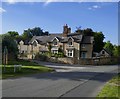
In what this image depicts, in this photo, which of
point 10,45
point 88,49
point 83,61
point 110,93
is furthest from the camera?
point 88,49

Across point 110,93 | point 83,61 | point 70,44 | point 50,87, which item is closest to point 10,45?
point 83,61

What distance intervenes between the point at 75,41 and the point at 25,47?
88.2ft

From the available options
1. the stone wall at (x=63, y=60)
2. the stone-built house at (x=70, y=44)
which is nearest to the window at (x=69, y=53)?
the stone-built house at (x=70, y=44)

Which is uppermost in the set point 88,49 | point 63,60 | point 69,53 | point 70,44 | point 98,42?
point 98,42

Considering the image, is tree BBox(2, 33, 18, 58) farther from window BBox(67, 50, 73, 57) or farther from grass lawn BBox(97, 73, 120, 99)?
grass lawn BBox(97, 73, 120, 99)

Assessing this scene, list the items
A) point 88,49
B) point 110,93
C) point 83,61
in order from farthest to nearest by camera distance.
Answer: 1. point 88,49
2. point 83,61
3. point 110,93

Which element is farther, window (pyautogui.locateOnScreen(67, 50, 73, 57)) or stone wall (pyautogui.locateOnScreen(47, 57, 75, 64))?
window (pyautogui.locateOnScreen(67, 50, 73, 57))

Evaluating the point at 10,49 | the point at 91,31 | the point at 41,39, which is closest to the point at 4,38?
the point at 10,49

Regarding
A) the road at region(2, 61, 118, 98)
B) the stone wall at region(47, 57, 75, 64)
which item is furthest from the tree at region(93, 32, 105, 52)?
the road at region(2, 61, 118, 98)

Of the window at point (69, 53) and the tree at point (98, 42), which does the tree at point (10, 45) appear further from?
the tree at point (98, 42)

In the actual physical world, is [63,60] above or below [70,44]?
below

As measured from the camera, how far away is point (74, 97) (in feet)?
44.5

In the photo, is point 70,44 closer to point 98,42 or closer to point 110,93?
point 98,42

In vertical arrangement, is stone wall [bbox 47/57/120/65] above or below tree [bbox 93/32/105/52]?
below
